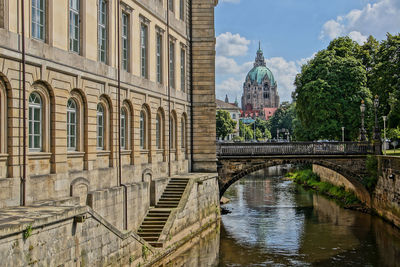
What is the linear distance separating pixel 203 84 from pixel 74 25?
48.3 ft

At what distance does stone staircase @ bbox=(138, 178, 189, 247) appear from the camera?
23391 millimetres

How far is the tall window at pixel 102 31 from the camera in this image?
2170cm

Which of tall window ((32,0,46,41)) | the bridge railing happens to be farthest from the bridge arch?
tall window ((32,0,46,41))

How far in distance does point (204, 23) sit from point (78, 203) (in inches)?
711

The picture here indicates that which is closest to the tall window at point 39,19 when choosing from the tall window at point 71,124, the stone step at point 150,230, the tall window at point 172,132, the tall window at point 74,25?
the tall window at point 74,25

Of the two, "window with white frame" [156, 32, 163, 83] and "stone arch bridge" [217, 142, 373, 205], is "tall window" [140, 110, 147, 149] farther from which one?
"stone arch bridge" [217, 142, 373, 205]

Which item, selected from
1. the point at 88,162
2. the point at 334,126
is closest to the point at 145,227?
the point at 88,162

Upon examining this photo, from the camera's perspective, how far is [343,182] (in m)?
46.1

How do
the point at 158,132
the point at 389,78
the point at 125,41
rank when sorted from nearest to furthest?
1. the point at 125,41
2. the point at 158,132
3. the point at 389,78

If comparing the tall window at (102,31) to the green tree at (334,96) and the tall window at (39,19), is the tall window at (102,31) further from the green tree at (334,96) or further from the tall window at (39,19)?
the green tree at (334,96)

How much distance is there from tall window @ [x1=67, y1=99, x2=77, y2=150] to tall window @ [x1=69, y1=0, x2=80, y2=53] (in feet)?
6.32

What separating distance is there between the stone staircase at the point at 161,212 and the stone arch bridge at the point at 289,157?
882 centimetres

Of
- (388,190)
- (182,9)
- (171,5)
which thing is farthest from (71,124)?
(388,190)

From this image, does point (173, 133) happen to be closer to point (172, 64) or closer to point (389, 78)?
point (172, 64)
